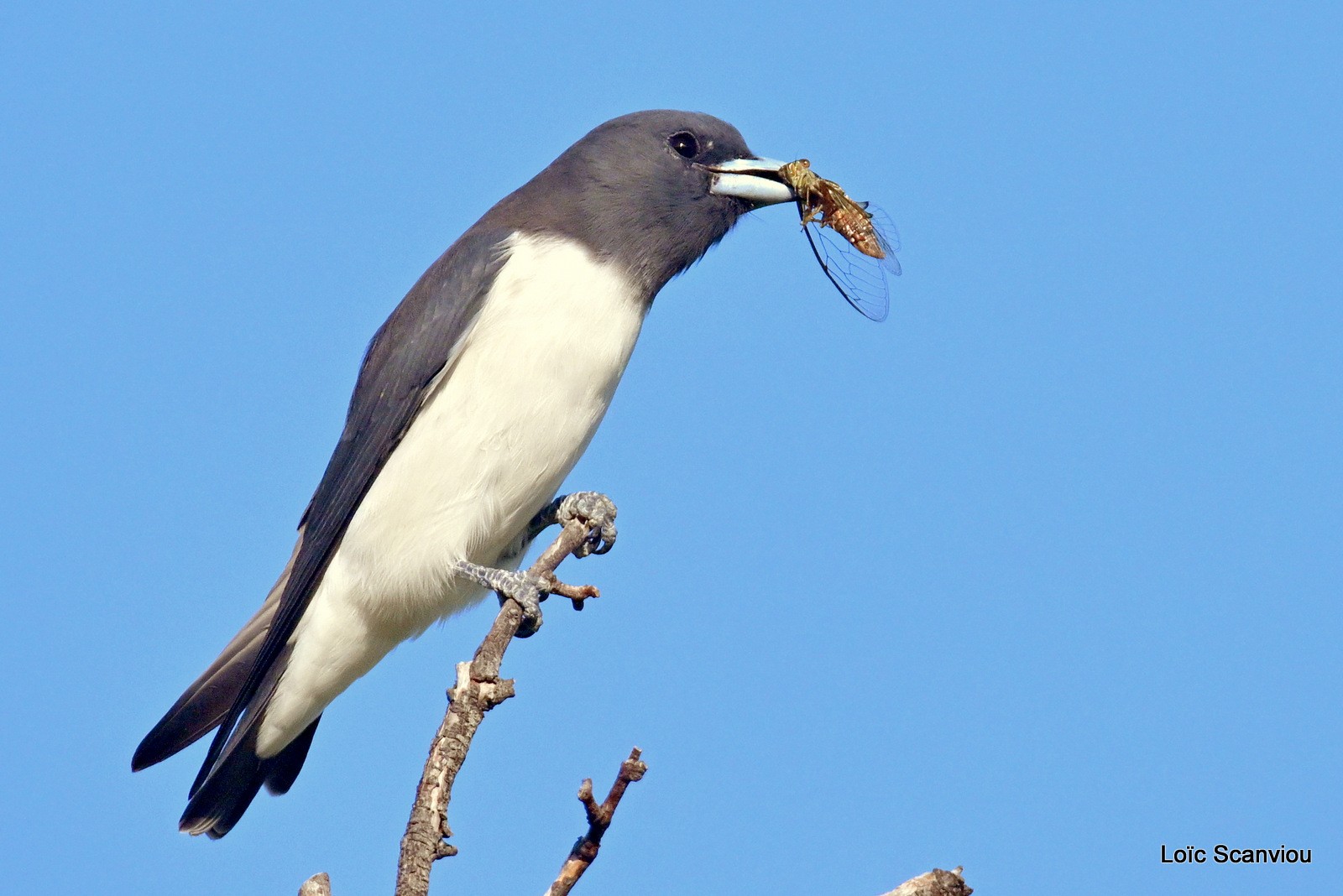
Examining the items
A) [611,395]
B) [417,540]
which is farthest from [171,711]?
[611,395]

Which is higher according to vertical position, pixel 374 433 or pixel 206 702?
pixel 374 433

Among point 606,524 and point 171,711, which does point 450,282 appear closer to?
point 606,524

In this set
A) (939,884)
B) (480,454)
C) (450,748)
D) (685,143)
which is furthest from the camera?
(685,143)

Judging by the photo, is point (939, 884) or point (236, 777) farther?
point (236, 777)

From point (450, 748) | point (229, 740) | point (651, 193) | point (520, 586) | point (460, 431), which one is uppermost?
point (651, 193)

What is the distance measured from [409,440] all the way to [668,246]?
4.54 feet

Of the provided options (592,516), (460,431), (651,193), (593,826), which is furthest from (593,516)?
(593,826)

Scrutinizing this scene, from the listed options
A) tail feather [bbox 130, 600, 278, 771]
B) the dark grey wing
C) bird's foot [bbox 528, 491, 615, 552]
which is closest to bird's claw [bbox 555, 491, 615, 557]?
bird's foot [bbox 528, 491, 615, 552]

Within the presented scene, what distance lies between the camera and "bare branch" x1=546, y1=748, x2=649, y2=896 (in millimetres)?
3428

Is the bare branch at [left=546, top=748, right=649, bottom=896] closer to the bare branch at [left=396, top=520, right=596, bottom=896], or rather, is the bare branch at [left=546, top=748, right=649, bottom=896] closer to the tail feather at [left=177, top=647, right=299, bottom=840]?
the bare branch at [left=396, top=520, right=596, bottom=896]

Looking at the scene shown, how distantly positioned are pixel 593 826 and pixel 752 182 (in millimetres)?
3470

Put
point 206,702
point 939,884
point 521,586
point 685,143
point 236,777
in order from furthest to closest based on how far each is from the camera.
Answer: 1. point 685,143
2. point 236,777
3. point 206,702
4. point 521,586
5. point 939,884

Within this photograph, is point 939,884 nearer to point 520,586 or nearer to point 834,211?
point 520,586

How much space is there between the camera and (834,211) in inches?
243
